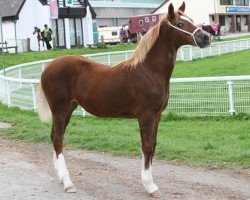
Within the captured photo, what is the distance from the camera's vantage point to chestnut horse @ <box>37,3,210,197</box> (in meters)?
6.21

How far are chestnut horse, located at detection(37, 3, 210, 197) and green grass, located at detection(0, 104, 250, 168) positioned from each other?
186 centimetres

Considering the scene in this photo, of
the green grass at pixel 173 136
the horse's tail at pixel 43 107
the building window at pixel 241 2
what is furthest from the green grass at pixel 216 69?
the building window at pixel 241 2

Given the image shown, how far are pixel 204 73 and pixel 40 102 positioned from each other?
15.1m

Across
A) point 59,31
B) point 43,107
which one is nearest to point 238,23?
point 59,31

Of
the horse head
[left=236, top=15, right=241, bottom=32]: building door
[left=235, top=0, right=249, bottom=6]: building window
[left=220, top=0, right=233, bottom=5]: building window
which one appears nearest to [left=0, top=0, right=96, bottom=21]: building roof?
[left=220, top=0, right=233, bottom=5]: building window

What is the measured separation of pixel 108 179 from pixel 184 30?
2.36 m

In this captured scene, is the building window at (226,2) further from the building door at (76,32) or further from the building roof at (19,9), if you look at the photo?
the building door at (76,32)

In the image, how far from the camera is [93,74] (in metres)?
6.77

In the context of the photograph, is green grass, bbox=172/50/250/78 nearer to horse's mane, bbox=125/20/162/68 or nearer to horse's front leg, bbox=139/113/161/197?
horse's mane, bbox=125/20/162/68

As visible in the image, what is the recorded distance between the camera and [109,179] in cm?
714

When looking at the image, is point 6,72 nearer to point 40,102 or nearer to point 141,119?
point 40,102

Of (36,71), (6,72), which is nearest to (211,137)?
(6,72)

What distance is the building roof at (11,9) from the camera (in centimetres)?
4100

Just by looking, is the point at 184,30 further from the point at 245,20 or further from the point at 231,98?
the point at 245,20
